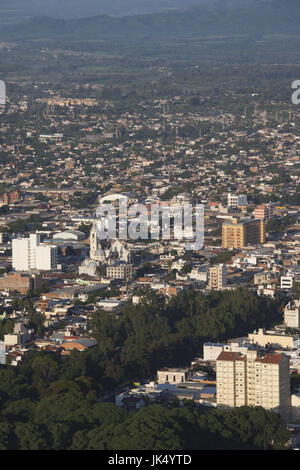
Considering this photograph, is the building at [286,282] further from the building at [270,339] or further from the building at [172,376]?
the building at [172,376]

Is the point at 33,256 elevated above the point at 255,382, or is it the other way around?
the point at 255,382

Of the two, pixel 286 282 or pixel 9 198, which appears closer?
pixel 286 282

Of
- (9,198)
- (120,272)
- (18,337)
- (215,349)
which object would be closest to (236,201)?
(9,198)

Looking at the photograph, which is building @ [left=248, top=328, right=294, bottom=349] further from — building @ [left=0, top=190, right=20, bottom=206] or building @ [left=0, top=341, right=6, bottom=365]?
building @ [left=0, top=190, right=20, bottom=206]

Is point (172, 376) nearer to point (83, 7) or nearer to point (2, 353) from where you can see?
point (2, 353)

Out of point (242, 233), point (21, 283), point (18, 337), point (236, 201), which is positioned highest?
point (18, 337)
